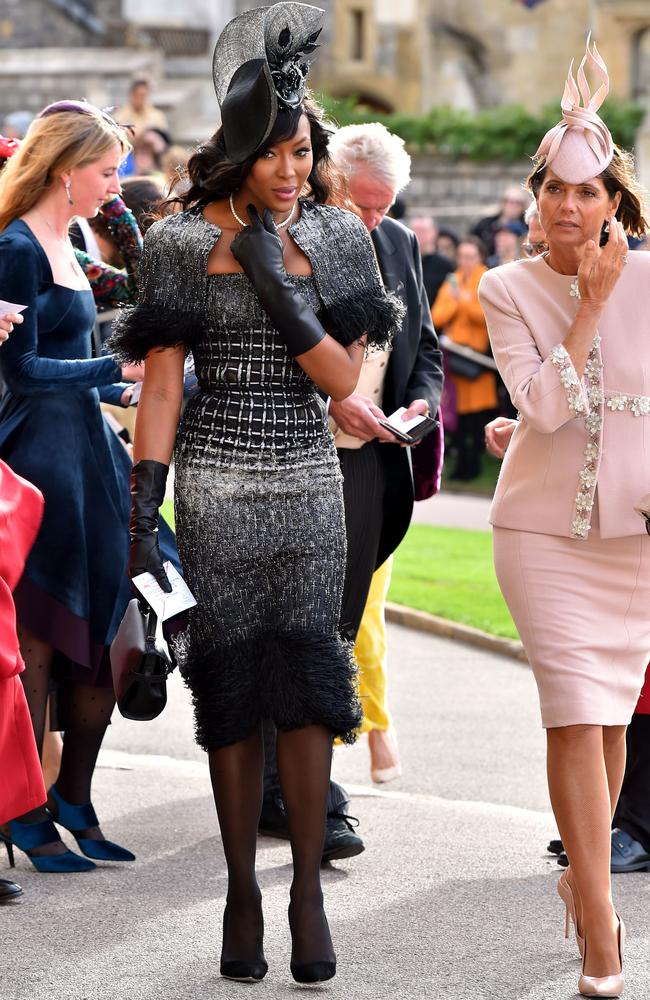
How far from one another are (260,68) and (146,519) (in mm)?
1189

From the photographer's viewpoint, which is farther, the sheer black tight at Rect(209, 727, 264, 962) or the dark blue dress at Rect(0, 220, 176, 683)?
the dark blue dress at Rect(0, 220, 176, 683)

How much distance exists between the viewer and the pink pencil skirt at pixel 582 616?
472 centimetres

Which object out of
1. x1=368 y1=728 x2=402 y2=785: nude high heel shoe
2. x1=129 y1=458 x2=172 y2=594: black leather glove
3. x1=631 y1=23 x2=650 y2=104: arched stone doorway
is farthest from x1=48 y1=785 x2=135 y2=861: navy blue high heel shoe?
x1=631 y1=23 x2=650 y2=104: arched stone doorway

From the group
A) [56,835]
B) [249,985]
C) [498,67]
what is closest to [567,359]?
[249,985]

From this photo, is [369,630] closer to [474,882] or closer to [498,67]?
[474,882]

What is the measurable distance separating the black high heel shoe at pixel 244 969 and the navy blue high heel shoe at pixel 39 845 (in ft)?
3.77

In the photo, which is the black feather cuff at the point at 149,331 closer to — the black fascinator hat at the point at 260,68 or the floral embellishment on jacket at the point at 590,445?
the black fascinator hat at the point at 260,68

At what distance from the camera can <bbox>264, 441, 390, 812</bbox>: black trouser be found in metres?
6.17

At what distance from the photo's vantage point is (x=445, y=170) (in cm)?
2812

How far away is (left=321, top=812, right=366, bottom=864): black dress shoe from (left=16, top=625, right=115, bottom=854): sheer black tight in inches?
29.4

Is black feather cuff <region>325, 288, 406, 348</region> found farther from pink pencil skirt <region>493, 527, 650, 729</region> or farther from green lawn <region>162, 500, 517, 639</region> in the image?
green lawn <region>162, 500, 517, 639</region>

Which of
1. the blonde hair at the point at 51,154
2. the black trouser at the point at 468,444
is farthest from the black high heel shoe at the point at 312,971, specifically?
the black trouser at the point at 468,444

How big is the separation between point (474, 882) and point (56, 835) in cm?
132

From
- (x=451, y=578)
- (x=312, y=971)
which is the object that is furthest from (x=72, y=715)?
(x=451, y=578)
